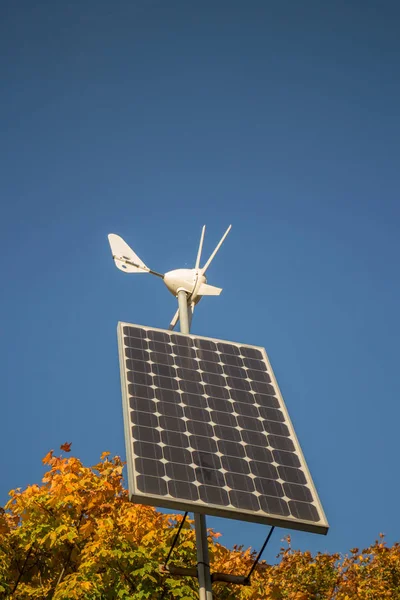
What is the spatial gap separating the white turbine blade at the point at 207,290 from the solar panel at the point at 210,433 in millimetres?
3094

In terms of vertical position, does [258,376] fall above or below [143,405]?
above

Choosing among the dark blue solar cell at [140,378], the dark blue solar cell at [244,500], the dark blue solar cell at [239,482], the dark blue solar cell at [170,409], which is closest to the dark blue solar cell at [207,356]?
the dark blue solar cell at [140,378]

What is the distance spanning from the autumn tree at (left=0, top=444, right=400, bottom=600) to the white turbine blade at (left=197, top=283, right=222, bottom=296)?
5656 millimetres

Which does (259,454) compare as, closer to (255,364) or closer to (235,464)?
(235,464)

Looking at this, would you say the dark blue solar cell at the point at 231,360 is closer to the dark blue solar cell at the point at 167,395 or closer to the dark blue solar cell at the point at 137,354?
the dark blue solar cell at the point at 137,354

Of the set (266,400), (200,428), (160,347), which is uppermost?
(160,347)

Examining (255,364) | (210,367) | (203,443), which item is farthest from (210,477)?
(255,364)

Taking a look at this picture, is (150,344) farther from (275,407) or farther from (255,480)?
(255,480)

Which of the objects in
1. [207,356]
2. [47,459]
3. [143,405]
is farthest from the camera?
[47,459]

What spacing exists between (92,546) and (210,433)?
5067 millimetres

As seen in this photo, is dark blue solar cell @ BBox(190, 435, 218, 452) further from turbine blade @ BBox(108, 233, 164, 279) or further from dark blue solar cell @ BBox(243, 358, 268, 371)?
turbine blade @ BBox(108, 233, 164, 279)

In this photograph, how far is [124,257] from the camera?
23.9m

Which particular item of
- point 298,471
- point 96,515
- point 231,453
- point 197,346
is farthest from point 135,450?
point 96,515

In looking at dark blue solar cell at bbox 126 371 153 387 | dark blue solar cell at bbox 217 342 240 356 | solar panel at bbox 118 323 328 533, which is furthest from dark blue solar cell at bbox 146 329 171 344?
dark blue solar cell at bbox 126 371 153 387
